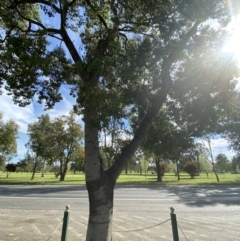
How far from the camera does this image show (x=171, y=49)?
18.7ft

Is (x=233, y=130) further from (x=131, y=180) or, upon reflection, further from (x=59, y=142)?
(x=59, y=142)

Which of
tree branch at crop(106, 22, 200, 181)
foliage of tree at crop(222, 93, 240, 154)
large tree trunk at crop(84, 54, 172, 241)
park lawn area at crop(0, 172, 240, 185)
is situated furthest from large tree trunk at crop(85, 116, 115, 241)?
foliage of tree at crop(222, 93, 240, 154)

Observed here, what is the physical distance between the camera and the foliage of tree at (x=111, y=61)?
14.7 ft

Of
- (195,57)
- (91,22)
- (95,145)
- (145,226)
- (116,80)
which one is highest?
(91,22)

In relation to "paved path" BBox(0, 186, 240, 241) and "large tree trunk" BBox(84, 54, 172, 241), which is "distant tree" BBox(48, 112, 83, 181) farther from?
"large tree trunk" BBox(84, 54, 172, 241)

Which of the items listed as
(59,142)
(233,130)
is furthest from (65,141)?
(233,130)

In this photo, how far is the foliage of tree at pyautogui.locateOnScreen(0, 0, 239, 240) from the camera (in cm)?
448

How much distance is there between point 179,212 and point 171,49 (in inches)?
313

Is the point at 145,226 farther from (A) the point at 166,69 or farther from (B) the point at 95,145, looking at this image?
(A) the point at 166,69

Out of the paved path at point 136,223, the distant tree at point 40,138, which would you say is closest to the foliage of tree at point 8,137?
the distant tree at point 40,138

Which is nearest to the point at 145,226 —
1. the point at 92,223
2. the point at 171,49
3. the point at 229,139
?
the point at 92,223

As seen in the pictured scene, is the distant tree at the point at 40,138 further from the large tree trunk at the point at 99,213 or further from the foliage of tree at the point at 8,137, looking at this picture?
the large tree trunk at the point at 99,213

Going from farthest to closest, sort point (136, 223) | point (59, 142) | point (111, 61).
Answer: point (59, 142), point (136, 223), point (111, 61)

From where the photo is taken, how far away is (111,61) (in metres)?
4.41
